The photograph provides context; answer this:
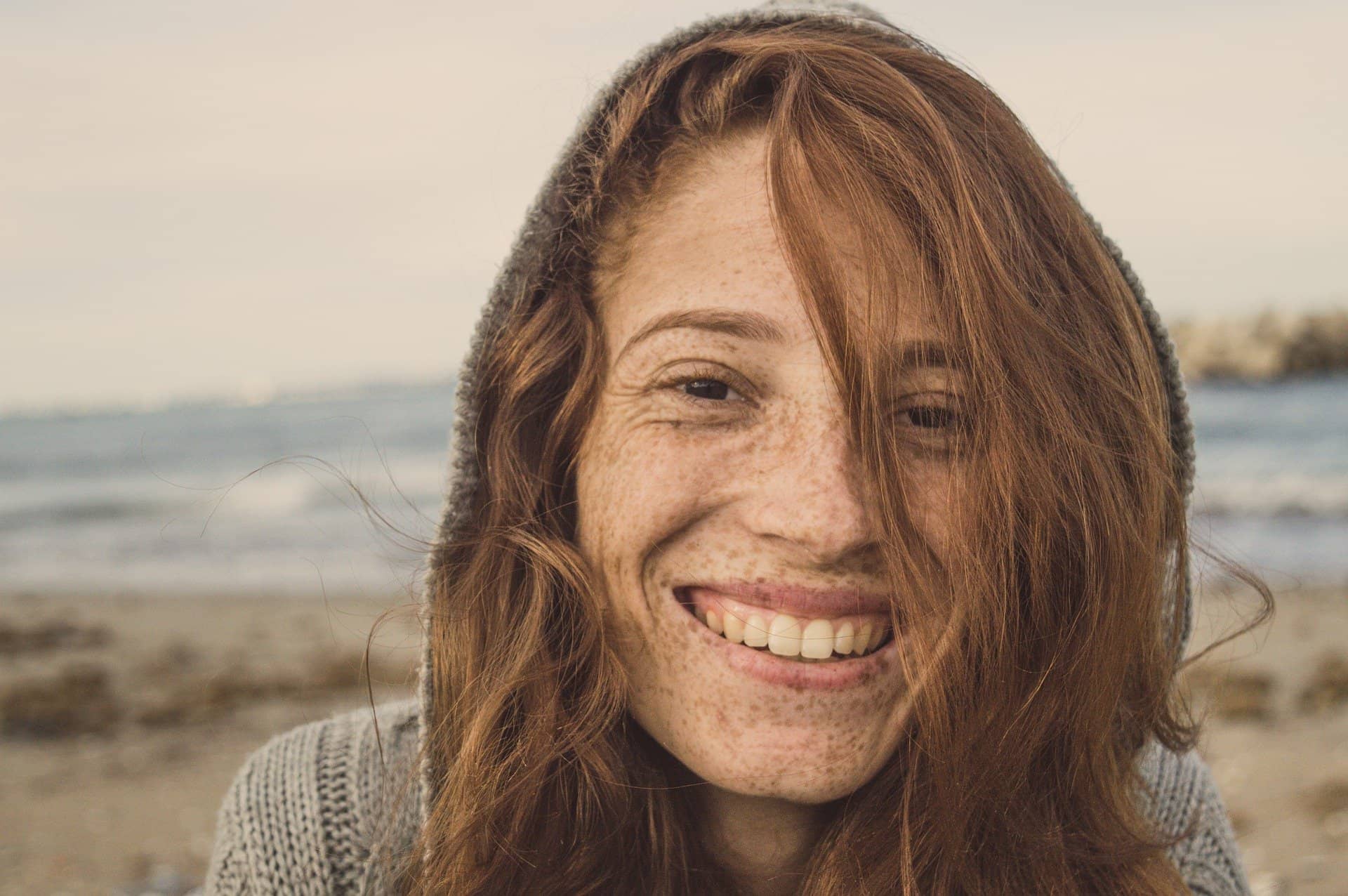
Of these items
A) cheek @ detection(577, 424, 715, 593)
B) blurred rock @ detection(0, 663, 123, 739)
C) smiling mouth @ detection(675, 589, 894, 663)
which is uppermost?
cheek @ detection(577, 424, 715, 593)

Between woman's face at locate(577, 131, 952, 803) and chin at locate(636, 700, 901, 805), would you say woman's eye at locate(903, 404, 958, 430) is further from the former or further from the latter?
chin at locate(636, 700, 901, 805)

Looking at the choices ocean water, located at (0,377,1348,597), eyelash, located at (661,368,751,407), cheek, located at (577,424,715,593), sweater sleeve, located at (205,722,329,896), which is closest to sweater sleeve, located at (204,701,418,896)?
sweater sleeve, located at (205,722,329,896)

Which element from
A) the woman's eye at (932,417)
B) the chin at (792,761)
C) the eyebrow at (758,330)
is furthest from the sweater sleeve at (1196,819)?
the eyebrow at (758,330)

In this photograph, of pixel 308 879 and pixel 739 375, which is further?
pixel 308 879

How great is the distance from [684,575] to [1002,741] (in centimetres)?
58

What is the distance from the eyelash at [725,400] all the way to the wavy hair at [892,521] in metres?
0.03

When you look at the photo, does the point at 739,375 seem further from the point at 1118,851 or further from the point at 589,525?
the point at 1118,851

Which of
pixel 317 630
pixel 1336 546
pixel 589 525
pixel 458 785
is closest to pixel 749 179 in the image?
pixel 589 525

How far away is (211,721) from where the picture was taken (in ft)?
21.8

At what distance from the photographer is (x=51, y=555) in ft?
46.2

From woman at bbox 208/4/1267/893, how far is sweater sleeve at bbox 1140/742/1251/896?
0.25 meters

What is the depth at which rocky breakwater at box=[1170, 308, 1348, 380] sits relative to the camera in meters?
30.4

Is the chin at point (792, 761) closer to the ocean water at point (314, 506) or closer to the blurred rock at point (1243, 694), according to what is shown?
the ocean water at point (314, 506)

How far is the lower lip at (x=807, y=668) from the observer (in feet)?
4.99
